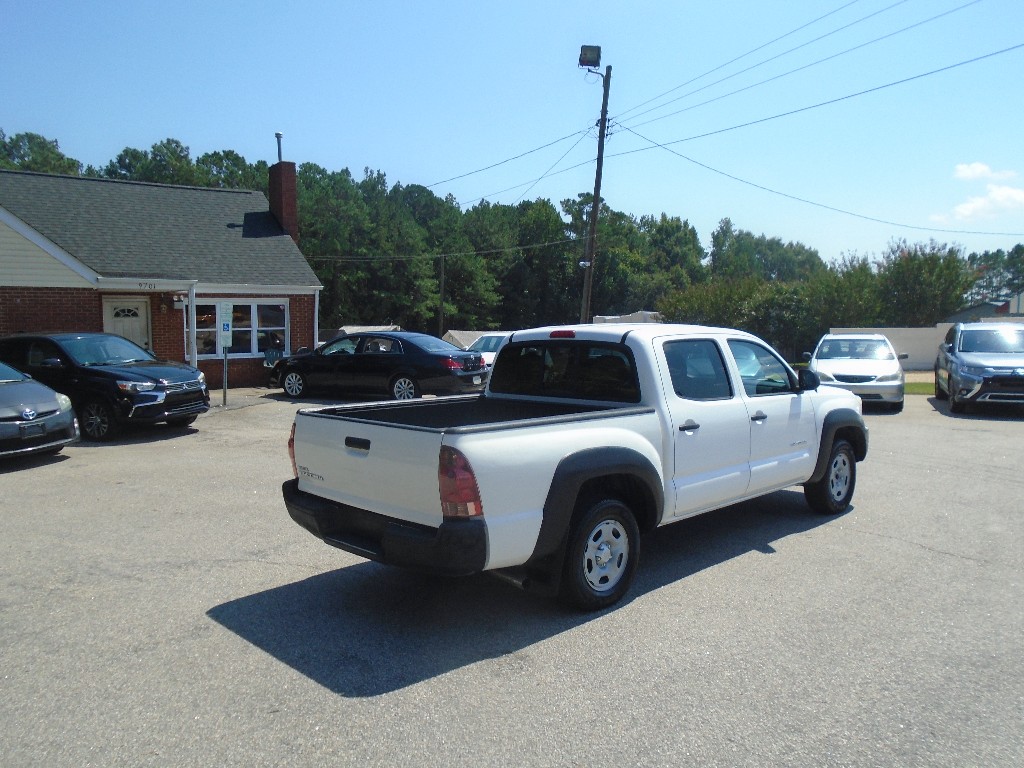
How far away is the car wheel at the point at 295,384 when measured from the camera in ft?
59.1

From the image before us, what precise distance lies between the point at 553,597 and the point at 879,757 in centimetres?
215

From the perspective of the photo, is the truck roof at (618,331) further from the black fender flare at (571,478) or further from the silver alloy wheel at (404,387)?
the silver alloy wheel at (404,387)

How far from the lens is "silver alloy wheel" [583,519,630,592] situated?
510 cm

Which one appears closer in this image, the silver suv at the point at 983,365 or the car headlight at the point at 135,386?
the car headlight at the point at 135,386

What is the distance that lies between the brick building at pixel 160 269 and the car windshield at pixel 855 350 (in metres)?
12.6

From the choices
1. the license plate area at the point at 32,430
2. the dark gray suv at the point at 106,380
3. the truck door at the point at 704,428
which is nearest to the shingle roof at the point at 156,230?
the dark gray suv at the point at 106,380

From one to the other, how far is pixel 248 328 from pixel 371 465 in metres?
17.1

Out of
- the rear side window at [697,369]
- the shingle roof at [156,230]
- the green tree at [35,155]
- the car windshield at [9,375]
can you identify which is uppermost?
the green tree at [35,155]

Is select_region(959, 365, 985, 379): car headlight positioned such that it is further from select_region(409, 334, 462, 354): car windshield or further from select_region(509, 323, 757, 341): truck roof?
select_region(509, 323, 757, 341): truck roof

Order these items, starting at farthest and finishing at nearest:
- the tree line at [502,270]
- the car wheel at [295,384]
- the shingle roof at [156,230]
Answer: the tree line at [502,270], the shingle roof at [156,230], the car wheel at [295,384]

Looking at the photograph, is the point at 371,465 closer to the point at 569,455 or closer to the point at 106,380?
Result: the point at 569,455

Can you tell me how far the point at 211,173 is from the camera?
69.4 meters

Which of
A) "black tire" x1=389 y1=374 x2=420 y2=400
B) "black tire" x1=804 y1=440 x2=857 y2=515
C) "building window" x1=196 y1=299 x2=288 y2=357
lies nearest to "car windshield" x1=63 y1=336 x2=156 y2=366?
"black tire" x1=389 y1=374 x2=420 y2=400

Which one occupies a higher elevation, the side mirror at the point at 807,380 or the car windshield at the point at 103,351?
the side mirror at the point at 807,380
